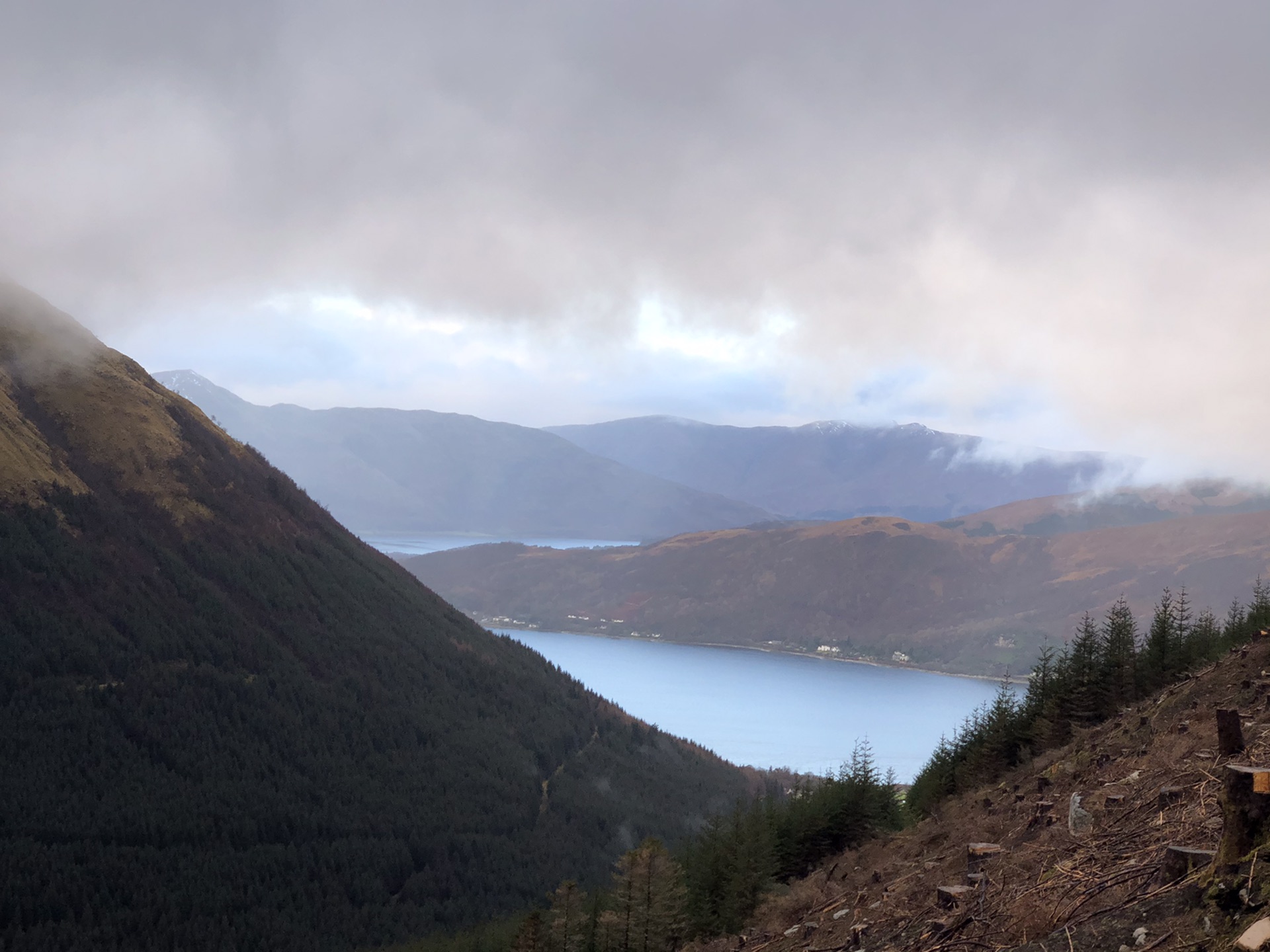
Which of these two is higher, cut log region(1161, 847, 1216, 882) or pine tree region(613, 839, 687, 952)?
cut log region(1161, 847, 1216, 882)

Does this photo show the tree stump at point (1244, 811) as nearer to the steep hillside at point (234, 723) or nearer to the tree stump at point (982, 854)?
the tree stump at point (982, 854)

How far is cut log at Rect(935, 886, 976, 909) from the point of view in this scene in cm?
1027

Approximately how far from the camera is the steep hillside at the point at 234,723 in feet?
310

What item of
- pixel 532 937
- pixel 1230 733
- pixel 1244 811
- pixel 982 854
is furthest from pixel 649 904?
pixel 1244 811

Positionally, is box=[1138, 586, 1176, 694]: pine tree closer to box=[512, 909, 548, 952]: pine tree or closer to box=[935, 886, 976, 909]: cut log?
box=[512, 909, 548, 952]: pine tree

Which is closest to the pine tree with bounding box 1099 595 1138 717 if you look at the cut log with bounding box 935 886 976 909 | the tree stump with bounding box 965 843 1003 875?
the tree stump with bounding box 965 843 1003 875

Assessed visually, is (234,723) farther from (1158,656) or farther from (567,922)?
(1158,656)

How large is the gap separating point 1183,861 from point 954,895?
3.47 m

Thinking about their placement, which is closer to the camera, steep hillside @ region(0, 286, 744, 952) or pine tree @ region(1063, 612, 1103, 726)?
pine tree @ region(1063, 612, 1103, 726)

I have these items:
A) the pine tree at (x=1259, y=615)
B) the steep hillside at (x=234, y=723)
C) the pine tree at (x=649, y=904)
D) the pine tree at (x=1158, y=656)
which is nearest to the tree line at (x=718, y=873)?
the pine tree at (x=649, y=904)

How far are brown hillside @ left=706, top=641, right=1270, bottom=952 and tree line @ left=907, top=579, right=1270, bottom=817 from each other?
13551 millimetres

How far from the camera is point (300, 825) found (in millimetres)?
111000

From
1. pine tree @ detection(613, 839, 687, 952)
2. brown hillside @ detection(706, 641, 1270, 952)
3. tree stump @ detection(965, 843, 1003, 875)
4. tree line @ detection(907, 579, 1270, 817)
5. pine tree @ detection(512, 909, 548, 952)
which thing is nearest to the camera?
brown hillside @ detection(706, 641, 1270, 952)

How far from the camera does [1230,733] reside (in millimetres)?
7789
